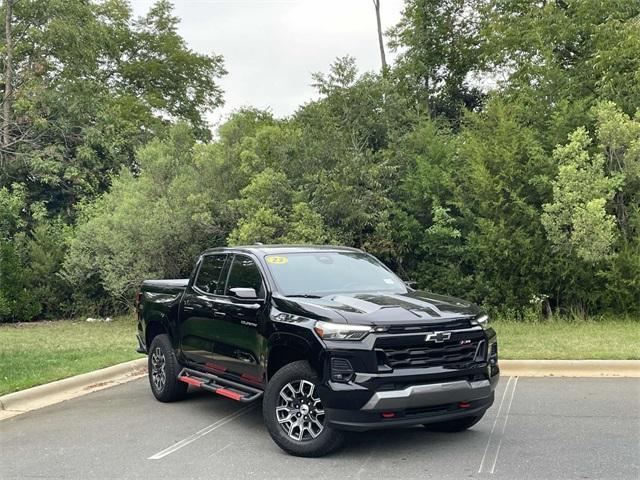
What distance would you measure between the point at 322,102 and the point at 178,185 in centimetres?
465

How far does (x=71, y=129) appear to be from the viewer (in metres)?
A: 24.5

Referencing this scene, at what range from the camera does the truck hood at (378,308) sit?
544 cm

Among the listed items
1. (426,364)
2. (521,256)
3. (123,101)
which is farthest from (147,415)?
(123,101)

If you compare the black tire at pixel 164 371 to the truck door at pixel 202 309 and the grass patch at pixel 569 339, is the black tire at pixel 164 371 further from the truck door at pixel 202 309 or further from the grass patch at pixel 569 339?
the grass patch at pixel 569 339

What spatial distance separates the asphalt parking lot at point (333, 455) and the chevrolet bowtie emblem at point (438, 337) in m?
0.99

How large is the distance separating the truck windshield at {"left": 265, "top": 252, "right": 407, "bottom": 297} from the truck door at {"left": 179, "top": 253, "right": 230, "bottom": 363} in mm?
889

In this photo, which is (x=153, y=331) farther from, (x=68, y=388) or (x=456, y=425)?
(x=456, y=425)

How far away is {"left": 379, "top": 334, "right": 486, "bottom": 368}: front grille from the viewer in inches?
210

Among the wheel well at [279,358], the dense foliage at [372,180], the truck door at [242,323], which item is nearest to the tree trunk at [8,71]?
the dense foliage at [372,180]

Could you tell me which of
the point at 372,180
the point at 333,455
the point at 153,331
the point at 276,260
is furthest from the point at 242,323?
the point at 372,180

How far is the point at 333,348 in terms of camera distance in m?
5.34

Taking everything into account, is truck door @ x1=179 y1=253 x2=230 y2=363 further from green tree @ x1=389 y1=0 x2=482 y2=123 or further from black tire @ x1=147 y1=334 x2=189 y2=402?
green tree @ x1=389 y1=0 x2=482 y2=123

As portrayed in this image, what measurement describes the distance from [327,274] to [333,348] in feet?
5.17

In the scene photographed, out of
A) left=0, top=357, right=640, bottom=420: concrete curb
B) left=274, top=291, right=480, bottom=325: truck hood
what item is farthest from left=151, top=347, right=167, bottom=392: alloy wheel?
left=274, top=291, right=480, bottom=325: truck hood
